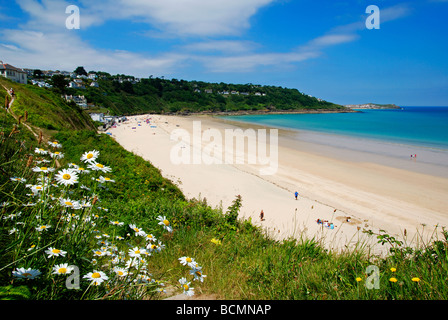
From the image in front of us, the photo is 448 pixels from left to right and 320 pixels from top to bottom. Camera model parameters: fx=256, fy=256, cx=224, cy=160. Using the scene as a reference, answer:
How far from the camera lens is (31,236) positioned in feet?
6.88

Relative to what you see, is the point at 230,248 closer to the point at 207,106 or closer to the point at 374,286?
the point at 374,286

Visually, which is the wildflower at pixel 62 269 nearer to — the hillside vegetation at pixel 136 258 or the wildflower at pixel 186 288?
the hillside vegetation at pixel 136 258

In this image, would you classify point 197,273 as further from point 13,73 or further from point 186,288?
point 13,73

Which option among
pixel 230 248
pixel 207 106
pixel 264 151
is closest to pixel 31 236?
pixel 230 248

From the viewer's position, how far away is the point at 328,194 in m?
18.4

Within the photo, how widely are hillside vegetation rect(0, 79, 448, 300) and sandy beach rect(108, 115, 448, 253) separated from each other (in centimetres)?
590

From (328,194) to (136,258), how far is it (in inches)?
712

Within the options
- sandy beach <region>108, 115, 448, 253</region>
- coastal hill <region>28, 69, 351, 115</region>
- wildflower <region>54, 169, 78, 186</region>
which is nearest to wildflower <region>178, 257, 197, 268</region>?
wildflower <region>54, 169, 78, 186</region>

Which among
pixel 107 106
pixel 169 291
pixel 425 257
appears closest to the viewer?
pixel 169 291

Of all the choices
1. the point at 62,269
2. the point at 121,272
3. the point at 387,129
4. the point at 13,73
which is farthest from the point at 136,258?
the point at 387,129

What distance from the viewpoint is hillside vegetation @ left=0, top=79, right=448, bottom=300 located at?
1.99 meters

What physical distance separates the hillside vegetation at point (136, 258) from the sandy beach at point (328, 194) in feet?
19.4

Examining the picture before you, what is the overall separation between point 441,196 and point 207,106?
452 ft

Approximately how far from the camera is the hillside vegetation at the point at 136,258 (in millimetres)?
1987
